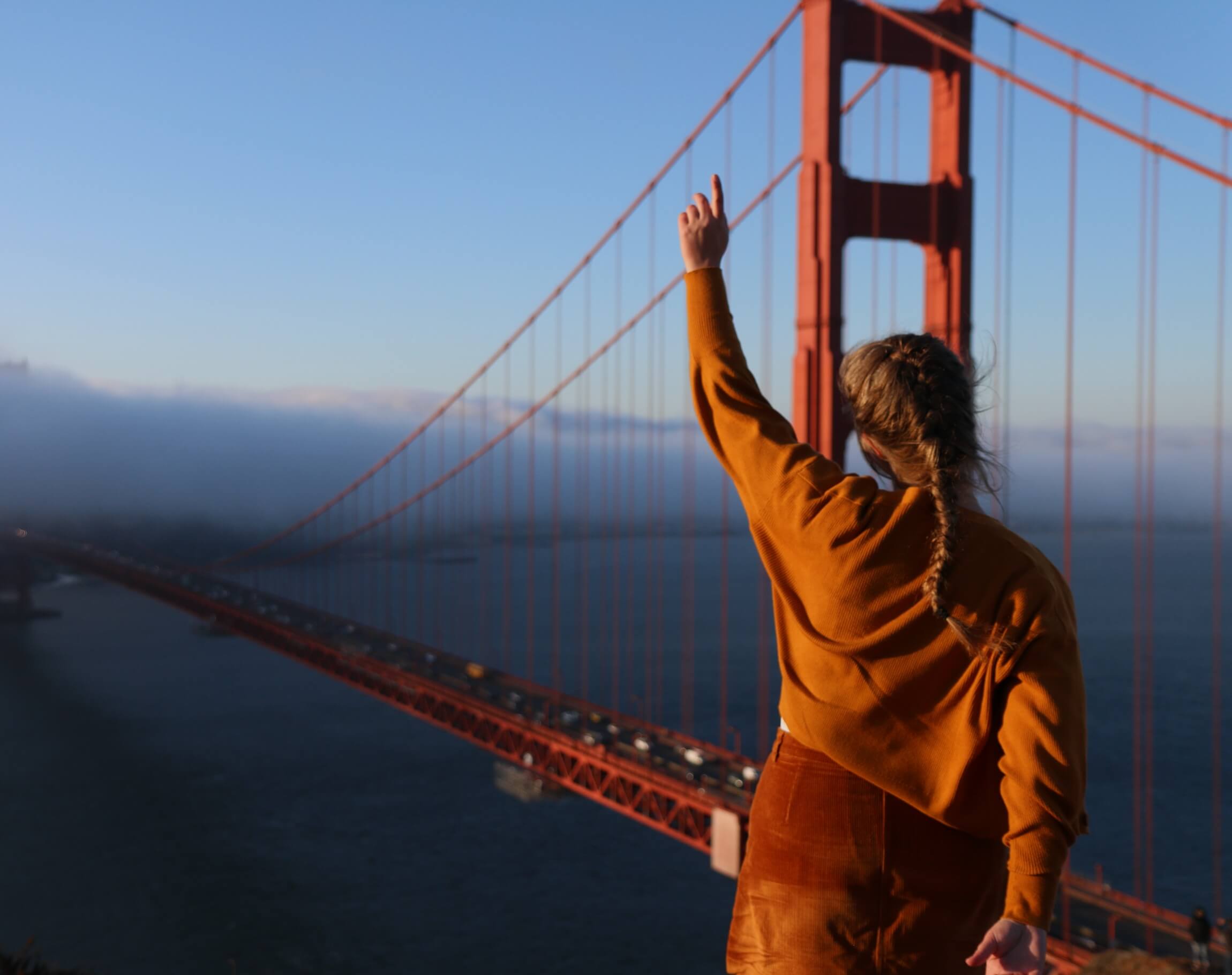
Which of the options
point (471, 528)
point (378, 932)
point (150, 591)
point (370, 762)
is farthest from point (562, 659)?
point (471, 528)

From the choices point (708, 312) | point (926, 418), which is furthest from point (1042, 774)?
point (708, 312)

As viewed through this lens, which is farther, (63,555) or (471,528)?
(471,528)

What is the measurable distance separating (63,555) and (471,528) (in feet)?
193

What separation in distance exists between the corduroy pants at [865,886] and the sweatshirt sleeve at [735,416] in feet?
1.12

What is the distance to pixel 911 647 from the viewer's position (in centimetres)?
117

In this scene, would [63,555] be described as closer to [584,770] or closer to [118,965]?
[118,965]

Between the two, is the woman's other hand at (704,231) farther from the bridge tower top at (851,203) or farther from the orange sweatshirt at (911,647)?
the bridge tower top at (851,203)

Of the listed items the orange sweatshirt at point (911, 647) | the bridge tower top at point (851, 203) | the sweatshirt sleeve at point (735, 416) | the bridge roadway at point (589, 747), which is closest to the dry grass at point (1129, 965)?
the bridge roadway at point (589, 747)

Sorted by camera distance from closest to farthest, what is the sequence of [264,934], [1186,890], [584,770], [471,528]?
1. [584,770]
2. [264,934]
3. [1186,890]
4. [471,528]

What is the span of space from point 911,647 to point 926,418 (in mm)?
258

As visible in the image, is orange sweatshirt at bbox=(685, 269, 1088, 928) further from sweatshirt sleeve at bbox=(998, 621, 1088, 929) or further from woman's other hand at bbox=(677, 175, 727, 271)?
woman's other hand at bbox=(677, 175, 727, 271)

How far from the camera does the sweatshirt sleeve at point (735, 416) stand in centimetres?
121

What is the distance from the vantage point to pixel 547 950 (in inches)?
766

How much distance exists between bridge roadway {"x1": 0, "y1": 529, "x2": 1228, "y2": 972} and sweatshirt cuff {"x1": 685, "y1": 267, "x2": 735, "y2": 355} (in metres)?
8.36
